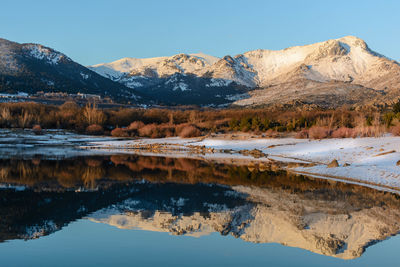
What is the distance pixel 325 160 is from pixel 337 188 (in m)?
9.78

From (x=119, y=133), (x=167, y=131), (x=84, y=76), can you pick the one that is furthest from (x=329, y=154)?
(x=84, y=76)

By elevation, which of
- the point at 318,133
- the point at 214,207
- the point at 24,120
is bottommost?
the point at 214,207

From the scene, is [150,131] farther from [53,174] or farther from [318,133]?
[53,174]

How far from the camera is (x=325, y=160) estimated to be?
26.0 metres

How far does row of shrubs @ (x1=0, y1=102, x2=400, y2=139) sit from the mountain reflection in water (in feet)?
74.6

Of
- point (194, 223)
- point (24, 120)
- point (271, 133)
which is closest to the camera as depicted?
point (194, 223)

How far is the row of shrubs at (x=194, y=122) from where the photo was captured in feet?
144

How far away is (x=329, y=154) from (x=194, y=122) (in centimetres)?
4365

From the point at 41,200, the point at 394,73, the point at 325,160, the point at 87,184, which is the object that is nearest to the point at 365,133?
the point at 325,160

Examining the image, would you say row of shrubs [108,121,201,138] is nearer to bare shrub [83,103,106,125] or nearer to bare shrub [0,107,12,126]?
bare shrub [83,103,106,125]

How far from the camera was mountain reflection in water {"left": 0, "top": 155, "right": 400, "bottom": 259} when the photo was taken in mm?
9766

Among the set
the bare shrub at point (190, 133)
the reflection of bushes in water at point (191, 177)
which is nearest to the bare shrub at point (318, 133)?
the bare shrub at point (190, 133)

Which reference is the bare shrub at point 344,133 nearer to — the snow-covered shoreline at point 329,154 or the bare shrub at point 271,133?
the snow-covered shoreline at point 329,154

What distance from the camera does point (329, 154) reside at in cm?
2759
